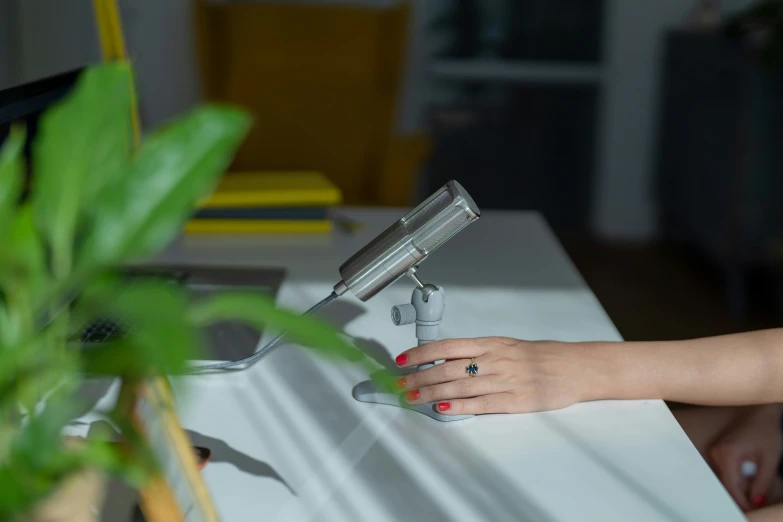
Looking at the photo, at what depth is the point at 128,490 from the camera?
82 centimetres

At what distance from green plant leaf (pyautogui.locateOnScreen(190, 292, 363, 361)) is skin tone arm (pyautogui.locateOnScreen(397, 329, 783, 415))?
1.79ft

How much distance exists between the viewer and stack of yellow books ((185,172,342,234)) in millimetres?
1697

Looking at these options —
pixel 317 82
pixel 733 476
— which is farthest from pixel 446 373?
pixel 317 82

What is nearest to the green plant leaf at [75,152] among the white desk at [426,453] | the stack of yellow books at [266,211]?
the white desk at [426,453]

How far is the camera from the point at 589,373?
3.33 feet

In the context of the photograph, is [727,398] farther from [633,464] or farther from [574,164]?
[574,164]

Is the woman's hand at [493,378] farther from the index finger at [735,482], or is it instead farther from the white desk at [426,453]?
the index finger at [735,482]

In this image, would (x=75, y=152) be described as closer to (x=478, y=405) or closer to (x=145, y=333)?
(x=145, y=333)

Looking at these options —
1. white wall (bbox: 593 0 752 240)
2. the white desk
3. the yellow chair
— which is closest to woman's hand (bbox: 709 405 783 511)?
the white desk

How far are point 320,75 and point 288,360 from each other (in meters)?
2.26

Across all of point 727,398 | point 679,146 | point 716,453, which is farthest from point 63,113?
point 679,146

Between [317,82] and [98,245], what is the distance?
2912 millimetres

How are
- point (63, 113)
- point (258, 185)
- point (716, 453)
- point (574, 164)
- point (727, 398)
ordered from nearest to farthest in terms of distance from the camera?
point (63, 113) < point (727, 398) < point (716, 453) < point (258, 185) < point (574, 164)

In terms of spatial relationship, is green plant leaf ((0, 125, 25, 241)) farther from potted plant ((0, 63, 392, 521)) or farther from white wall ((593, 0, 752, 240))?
white wall ((593, 0, 752, 240))
